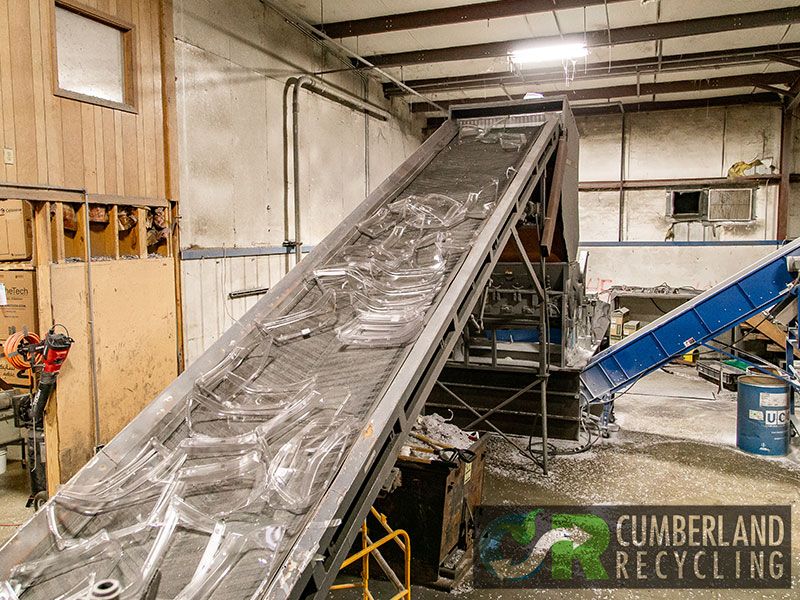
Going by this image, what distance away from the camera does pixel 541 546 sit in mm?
3766

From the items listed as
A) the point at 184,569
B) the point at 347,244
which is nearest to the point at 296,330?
the point at 347,244

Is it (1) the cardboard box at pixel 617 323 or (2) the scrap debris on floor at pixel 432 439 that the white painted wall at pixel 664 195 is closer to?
(1) the cardboard box at pixel 617 323

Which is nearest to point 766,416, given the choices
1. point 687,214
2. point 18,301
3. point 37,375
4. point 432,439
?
point 432,439

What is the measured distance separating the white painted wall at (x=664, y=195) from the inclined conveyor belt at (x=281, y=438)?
7580 millimetres

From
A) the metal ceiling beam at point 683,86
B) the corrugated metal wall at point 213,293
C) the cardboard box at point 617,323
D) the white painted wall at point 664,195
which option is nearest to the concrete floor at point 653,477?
the corrugated metal wall at point 213,293

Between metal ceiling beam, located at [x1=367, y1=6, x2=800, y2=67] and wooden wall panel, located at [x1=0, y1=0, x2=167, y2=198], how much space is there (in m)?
4.18

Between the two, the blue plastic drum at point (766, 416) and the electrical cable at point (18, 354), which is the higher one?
the electrical cable at point (18, 354)

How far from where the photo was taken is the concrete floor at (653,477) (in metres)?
3.31

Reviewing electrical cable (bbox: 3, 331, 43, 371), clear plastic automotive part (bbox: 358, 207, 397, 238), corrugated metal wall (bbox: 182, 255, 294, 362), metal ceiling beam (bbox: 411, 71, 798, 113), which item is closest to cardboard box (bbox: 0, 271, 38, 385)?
electrical cable (bbox: 3, 331, 43, 371)

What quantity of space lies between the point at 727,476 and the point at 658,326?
144 cm

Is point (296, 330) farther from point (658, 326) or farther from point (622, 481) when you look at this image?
point (658, 326)

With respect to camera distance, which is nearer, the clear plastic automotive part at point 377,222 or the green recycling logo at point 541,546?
the green recycling logo at point 541,546

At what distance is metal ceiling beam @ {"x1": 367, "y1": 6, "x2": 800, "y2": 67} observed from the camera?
6543mm

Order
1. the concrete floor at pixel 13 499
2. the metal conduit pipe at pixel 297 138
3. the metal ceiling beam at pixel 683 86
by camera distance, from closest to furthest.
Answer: the concrete floor at pixel 13 499, the metal conduit pipe at pixel 297 138, the metal ceiling beam at pixel 683 86
